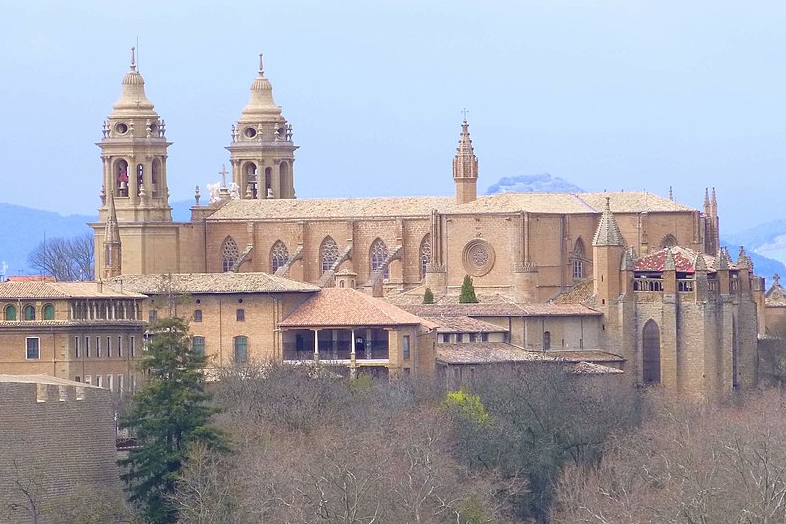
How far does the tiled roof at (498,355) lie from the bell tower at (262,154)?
2968cm

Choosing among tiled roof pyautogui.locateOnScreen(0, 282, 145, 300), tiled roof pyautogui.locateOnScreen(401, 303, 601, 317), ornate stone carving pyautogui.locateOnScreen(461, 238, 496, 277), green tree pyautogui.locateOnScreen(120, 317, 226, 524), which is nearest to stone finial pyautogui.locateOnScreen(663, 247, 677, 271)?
tiled roof pyautogui.locateOnScreen(401, 303, 601, 317)

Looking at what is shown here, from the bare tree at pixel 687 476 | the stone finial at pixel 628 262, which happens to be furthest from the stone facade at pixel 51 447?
the stone finial at pixel 628 262

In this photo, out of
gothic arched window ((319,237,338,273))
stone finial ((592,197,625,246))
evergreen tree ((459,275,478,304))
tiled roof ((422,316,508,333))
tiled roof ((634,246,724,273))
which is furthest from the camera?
gothic arched window ((319,237,338,273))

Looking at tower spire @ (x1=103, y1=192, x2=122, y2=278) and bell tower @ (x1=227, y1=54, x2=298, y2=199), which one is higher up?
bell tower @ (x1=227, y1=54, x2=298, y2=199)

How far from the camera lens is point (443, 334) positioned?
104 m

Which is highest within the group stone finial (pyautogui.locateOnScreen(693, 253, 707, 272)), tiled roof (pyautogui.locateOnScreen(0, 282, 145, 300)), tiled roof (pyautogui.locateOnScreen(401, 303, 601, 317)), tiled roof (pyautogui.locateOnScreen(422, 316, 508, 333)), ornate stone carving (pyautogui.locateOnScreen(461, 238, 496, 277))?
ornate stone carving (pyautogui.locateOnScreen(461, 238, 496, 277))

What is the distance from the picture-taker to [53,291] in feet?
288

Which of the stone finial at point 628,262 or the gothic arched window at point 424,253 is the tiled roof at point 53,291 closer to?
the stone finial at point 628,262

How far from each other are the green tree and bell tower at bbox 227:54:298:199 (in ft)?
209

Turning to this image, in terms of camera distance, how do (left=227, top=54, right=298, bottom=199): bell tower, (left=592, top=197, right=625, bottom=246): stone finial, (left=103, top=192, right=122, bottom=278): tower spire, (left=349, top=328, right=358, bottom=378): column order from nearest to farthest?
(left=349, top=328, right=358, bottom=378): column → (left=592, top=197, right=625, bottom=246): stone finial → (left=103, top=192, right=122, bottom=278): tower spire → (left=227, top=54, right=298, bottom=199): bell tower

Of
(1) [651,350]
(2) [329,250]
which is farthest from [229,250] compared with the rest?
(1) [651,350]

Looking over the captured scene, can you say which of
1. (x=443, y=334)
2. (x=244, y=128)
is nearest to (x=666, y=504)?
(x=443, y=334)

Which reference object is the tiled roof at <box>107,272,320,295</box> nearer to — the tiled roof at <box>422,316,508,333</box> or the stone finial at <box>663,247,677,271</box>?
the tiled roof at <box>422,316,508,333</box>

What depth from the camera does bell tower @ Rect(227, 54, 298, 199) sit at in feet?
443
